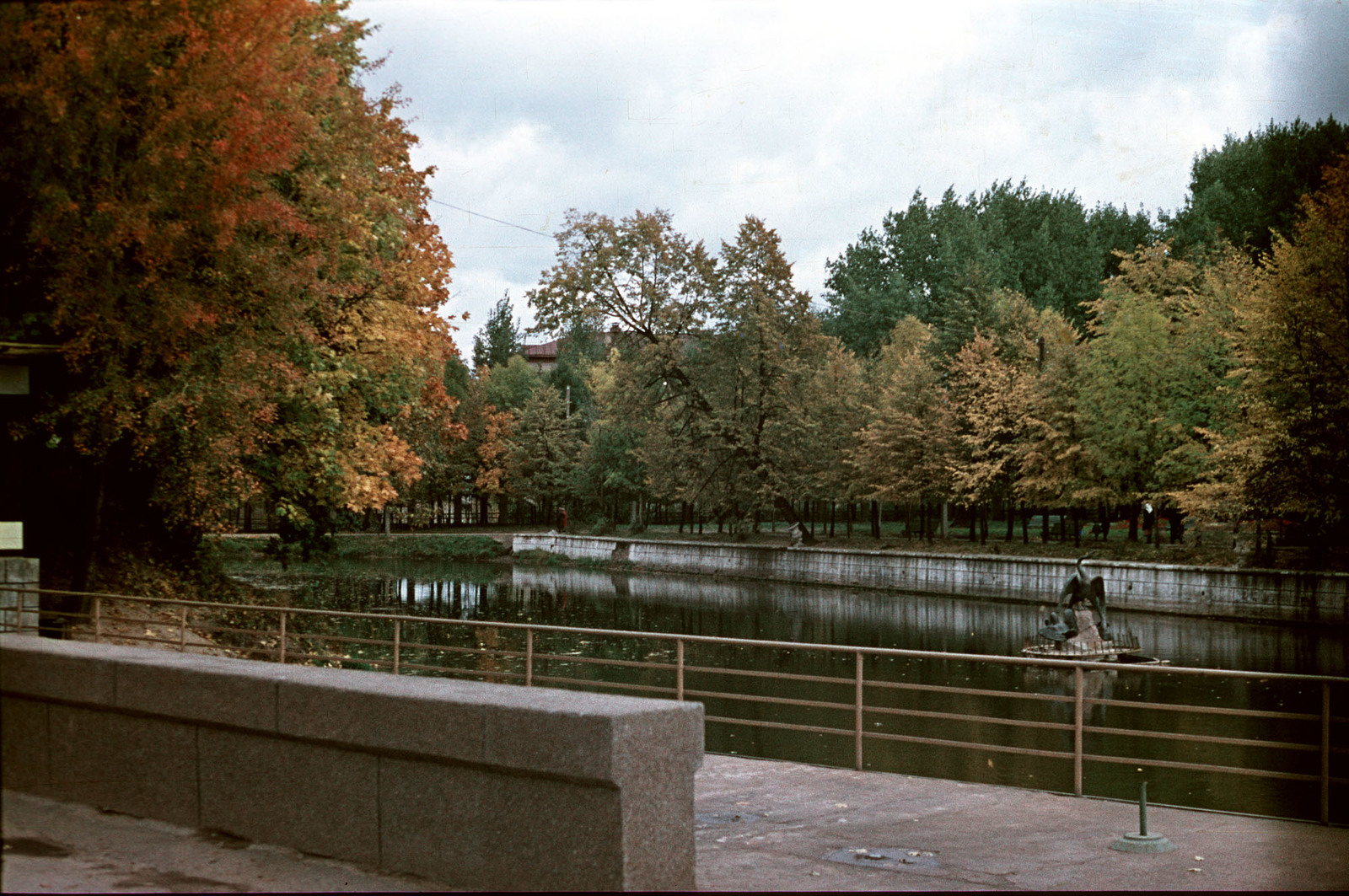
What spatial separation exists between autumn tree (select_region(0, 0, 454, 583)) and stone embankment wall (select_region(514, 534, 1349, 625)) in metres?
25.8

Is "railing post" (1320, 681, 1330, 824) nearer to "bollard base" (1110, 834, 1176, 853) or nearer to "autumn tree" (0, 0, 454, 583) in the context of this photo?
"bollard base" (1110, 834, 1176, 853)

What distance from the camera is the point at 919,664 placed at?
29984 mm

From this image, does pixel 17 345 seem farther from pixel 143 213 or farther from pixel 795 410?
pixel 795 410

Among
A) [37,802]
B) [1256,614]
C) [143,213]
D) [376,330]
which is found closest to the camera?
[37,802]

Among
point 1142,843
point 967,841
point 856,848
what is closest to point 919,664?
point 967,841

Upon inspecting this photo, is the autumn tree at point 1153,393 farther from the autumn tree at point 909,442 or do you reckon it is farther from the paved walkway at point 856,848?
the paved walkway at point 856,848

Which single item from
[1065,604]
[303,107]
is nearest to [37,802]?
[303,107]

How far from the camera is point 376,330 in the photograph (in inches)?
878

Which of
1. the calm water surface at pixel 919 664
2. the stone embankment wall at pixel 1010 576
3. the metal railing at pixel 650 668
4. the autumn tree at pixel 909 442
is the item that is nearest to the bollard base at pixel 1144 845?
the metal railing at pixel 650 668

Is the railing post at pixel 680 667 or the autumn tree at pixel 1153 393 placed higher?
the autumn tree at pixel 1153 393

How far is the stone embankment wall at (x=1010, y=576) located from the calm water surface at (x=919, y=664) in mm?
777

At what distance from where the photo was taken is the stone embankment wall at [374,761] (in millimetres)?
4562

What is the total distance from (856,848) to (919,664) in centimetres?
2373

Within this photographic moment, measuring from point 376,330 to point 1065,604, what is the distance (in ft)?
55.7
